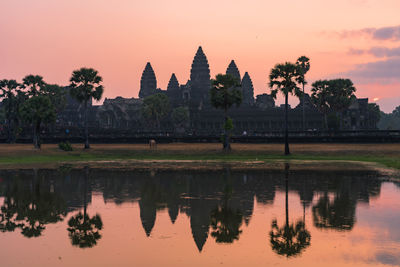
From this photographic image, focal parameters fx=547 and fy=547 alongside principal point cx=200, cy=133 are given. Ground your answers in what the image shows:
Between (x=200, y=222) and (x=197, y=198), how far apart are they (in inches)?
250

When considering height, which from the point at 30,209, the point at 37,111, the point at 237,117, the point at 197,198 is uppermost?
the point at 237,117

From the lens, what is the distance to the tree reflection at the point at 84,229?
56.7 feet

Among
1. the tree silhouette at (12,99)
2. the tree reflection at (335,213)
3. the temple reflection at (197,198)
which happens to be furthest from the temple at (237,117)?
the tree reflection at (335,213)

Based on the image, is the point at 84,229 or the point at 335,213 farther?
the point at 335,213

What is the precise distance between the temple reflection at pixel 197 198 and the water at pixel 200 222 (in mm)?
54

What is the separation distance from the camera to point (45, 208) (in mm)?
24016

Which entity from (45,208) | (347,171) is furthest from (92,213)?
(347,171)

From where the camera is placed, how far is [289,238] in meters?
17.6

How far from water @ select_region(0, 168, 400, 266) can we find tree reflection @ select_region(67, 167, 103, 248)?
0.04 metres

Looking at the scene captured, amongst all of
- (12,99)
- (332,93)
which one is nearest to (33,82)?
(12,99)

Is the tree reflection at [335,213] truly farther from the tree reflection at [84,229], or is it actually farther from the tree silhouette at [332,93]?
the tree silhouette at [332,93]

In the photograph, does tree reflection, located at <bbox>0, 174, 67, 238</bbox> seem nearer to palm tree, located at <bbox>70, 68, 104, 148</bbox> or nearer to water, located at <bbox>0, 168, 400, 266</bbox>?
water, located at <bbox>0, 168, 400, 266</bbox>

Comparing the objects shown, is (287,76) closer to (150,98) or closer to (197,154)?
(197,154)

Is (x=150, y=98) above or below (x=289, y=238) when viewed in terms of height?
above
